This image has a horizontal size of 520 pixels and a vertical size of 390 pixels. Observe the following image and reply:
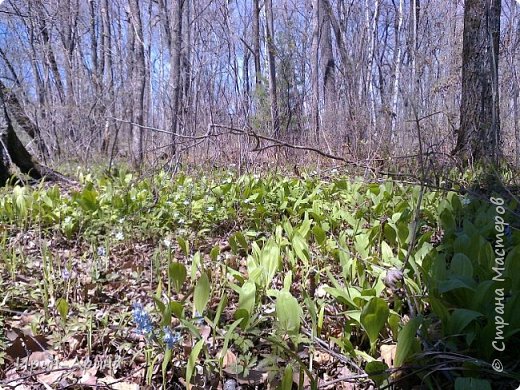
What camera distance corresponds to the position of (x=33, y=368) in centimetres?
131

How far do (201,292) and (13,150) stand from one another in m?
3.86

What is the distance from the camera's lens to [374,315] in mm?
1231

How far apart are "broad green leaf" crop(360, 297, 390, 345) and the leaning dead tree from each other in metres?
3.46

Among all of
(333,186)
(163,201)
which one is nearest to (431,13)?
(333,186)

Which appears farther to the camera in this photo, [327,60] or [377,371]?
[327,60]

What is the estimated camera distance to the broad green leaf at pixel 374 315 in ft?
4.02

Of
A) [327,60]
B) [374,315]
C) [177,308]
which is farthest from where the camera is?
[327,60]

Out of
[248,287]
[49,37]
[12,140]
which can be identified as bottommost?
[248,287]

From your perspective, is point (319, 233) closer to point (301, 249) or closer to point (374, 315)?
point (301, 249)

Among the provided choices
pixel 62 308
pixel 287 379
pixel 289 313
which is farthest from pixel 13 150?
pixel 287 379

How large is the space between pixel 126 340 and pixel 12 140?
3689 millimetres

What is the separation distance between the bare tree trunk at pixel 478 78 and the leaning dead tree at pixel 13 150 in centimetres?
459

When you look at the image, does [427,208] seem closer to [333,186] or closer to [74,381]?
[333,186]

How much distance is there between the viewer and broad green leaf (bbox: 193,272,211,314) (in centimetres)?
142
